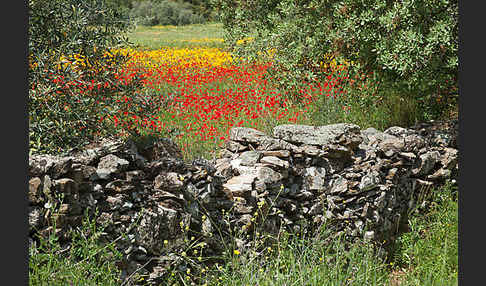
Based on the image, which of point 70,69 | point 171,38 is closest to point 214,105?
point 70,69

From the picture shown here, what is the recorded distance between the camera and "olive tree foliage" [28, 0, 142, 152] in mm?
3461

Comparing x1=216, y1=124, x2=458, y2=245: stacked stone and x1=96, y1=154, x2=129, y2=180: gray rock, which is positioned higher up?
x1=96, y1=154, x2=129, y2=180: gray rock

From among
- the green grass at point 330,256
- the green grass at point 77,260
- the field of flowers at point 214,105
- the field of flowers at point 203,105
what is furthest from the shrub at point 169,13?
the green grass at point 77,260

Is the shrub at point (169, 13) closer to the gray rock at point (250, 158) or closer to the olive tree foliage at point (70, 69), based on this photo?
the gray rock at point (250, 158)

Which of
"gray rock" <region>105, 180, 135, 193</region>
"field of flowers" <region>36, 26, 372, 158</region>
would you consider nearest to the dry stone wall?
"gray rock" <region>105, 180, 135, 193</region>

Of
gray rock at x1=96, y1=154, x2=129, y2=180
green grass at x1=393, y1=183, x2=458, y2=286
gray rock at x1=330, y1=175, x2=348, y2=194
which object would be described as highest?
gray rock at x1=96, y1=154, x2=129, y2=180

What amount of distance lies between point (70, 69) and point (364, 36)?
146 inches

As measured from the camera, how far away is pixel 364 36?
5609 millimetres

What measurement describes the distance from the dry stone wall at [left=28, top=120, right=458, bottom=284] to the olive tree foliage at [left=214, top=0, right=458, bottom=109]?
0.89m

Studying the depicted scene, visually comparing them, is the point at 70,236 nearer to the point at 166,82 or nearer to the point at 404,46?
the point at 404,46

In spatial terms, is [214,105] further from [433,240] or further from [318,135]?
[433,240]

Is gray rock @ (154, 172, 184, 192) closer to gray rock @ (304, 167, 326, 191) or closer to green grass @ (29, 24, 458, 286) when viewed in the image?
green grass @ (29, 24, 458, 286)

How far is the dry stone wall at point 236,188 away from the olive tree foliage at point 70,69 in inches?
10.0

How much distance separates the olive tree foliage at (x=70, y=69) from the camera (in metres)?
3.46
